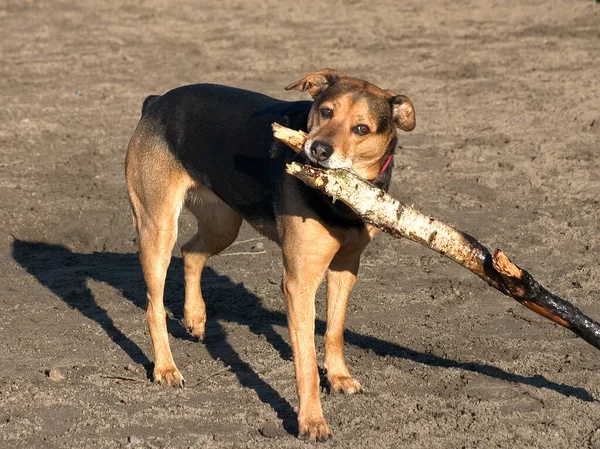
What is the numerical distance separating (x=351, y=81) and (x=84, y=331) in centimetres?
244

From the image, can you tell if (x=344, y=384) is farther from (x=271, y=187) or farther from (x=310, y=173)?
(x=310, y=173)

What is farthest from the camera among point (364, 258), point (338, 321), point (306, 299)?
point (364, 258)

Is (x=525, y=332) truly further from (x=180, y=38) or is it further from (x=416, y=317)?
(x=180, y=38)

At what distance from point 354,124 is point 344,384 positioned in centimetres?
149

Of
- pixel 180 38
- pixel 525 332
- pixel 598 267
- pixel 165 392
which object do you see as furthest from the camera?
pixel 180 38

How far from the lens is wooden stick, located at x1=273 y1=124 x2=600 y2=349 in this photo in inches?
209

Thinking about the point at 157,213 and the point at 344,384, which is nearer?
→ the point at 344,384

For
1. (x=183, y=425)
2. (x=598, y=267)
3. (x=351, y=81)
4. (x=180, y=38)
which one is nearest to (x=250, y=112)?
(x=351, y=81)

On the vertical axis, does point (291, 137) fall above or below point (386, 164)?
above

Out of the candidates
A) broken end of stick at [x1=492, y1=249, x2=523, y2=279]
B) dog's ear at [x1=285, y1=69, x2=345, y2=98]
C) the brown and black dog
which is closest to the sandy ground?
the brown and black dog

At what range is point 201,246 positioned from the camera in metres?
7.21

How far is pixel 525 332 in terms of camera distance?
682 cm

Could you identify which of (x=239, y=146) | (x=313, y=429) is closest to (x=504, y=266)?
(x=313, y=429)

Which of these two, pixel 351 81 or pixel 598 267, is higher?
pixel 351 81
